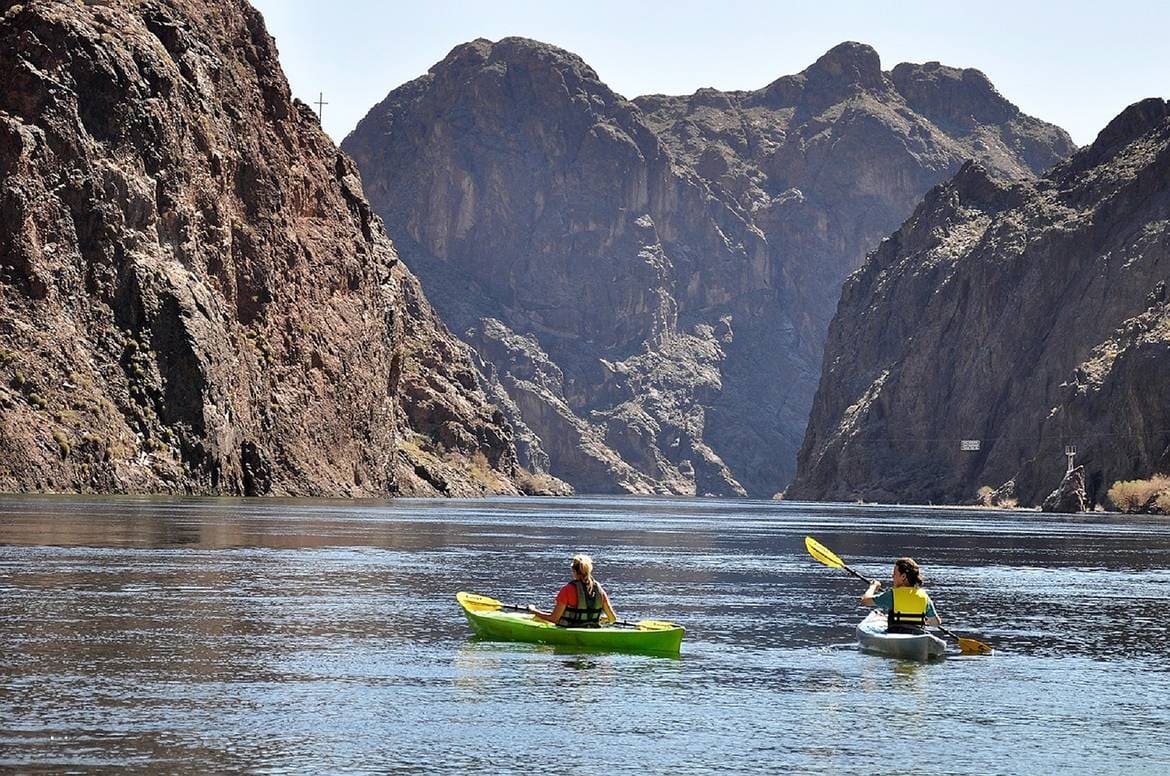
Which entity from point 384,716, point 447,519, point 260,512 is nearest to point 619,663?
point 384,716

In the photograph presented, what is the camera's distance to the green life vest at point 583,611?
116ft

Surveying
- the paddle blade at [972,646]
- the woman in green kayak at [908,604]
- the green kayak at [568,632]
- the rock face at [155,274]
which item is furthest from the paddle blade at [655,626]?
the rock face at [155,274]

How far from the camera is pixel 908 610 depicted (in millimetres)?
36312

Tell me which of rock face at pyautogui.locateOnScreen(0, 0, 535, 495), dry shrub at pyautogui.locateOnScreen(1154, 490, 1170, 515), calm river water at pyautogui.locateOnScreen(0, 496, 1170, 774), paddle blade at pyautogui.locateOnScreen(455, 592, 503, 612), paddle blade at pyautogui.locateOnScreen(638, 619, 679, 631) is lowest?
calm river water at pyautogui.locateOnScreen(0, 496, 1170, 774)

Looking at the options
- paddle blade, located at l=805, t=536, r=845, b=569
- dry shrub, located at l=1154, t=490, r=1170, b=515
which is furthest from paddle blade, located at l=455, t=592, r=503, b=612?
dry shrub, located at l=1154, t=490, r=1170, b=515

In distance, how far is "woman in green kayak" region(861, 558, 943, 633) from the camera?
3597 cm

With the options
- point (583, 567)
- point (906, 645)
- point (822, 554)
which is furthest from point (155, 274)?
point (906, 645)

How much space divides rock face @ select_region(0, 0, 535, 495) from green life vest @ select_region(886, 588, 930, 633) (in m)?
93.3

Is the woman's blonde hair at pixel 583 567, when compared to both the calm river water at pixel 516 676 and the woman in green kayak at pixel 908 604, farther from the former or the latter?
the woman in green kayak at pixel 908 604

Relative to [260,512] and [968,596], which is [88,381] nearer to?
[260,512]

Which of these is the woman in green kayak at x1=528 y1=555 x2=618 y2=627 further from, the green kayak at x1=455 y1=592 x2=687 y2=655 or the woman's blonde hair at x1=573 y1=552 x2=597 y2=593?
the green kayak at x1=455 y1=592 x2=687 y2=655

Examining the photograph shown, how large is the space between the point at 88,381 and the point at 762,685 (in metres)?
108

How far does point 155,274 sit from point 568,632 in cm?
11395

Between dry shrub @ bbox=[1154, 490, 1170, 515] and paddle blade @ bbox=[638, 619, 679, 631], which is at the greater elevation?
dry shrub @ bbox=[1154, 490, 1170, 515]
